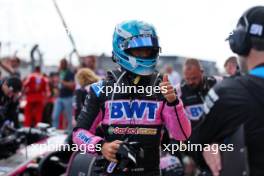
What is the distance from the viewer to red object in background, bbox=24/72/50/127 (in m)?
10.4

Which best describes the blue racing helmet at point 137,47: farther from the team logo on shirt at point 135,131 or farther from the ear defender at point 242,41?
the ear defender at point 242,41

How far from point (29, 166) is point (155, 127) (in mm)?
2842

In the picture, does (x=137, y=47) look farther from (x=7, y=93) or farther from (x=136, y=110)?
(x=7, y=93)

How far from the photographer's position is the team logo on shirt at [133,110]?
300cm

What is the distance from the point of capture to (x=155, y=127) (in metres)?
3.01

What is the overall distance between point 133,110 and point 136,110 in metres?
0.02

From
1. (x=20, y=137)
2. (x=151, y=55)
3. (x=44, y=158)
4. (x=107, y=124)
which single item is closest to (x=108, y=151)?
(x=107, y=124)

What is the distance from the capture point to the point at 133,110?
9.88 feet

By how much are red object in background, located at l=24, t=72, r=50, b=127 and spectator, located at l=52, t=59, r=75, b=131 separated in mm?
436

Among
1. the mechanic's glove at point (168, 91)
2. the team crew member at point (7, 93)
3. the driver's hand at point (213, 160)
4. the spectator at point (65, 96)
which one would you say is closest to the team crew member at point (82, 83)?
the team crew member at point (7, 93)

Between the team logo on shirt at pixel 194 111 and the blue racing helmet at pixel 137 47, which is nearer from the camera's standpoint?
the blue racing helmet at pixel 137 47

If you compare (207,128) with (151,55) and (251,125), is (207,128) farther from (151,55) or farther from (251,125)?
(151,55)

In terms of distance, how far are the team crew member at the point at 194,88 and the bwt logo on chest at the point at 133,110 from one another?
2.81 m

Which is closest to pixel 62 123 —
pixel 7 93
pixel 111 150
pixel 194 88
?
pixel 7 93
